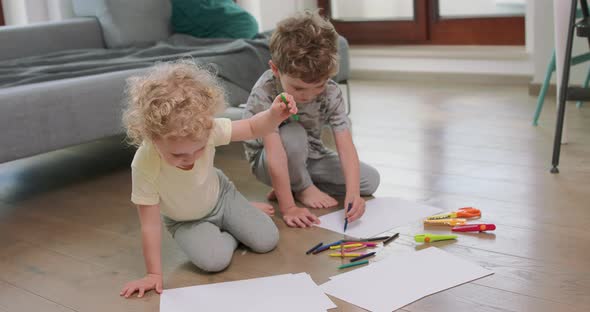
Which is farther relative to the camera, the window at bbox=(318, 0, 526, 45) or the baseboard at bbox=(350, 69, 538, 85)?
the window at bbox=(318, 0, 526, 45)

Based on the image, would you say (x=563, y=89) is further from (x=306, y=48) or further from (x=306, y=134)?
(x=306, y=48)

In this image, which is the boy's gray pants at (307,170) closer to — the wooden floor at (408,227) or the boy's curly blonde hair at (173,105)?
the wooden floor at (408,227)

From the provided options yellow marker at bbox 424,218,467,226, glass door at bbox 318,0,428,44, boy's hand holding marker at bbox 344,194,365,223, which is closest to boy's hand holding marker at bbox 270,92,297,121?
boy's hand holding marker at bbox 344,194,365,223

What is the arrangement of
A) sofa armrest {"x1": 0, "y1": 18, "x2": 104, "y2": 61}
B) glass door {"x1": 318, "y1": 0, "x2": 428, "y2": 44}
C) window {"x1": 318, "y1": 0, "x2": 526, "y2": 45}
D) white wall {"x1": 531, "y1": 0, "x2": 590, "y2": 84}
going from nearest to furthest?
sofa armrest {"x1": 0, "y1": 18, "x2": 104, "y2": 61}, white wall {"x1": 531, "y1": 0, "x2": 590, "y2": 84}, window {"x1": 318, "y1": 0, "x2": 526, "y2": 45}, glass door {"x1": 318, "y1": 0, "x2": 428, "y2": 44}

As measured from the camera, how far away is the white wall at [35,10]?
346 cm

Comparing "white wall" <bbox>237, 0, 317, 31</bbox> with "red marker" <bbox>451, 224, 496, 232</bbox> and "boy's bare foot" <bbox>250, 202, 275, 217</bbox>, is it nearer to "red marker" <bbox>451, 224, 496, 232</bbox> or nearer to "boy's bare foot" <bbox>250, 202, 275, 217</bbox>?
"boy's bare foot" <bbox>250, 202, 275, 217</bbox>

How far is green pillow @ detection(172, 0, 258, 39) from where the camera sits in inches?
127

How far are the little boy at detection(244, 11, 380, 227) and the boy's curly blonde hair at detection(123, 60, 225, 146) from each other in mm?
306

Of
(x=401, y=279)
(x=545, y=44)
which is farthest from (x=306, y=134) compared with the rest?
(x=545, y=44)

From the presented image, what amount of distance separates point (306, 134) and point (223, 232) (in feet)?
1.37

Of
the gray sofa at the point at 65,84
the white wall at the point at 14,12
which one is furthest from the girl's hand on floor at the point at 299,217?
the white wall at the point at 14,12

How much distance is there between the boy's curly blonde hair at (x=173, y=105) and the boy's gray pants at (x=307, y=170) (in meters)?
0.49

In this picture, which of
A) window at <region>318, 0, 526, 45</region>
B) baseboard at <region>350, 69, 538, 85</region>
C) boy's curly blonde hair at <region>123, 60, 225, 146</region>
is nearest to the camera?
boy's curly blonde hair at <region>123, 60, 225, 146</region>

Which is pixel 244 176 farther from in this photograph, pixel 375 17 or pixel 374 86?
pixel 375 17
